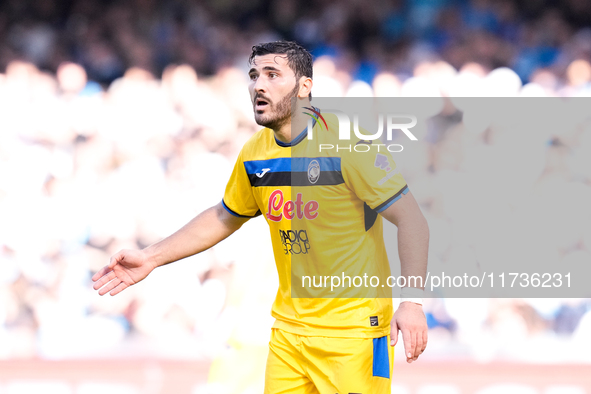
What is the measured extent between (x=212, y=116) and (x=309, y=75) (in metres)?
2.70

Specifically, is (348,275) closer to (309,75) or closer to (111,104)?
(309,75)

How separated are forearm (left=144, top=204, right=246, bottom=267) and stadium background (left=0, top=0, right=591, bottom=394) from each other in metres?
2.18

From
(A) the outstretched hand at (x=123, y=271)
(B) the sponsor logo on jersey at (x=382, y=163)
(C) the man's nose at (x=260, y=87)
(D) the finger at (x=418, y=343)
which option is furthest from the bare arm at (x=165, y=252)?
(D) the finger at (x=418, y=343)

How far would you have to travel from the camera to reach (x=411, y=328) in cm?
172

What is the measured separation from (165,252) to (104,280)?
0.23 meters

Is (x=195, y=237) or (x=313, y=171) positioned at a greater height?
(x=313, y=171)

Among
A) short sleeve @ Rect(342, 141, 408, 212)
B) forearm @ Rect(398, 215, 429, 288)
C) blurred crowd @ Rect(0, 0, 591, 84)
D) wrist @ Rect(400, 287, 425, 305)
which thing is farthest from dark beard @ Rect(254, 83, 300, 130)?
blurred crowd @ Rect(0, 0, 591, 84)

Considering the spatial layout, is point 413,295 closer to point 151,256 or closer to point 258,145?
point 258,145

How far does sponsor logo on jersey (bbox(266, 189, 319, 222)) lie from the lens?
2.03 metres

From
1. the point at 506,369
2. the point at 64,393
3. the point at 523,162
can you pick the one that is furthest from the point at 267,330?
the point at 523,162

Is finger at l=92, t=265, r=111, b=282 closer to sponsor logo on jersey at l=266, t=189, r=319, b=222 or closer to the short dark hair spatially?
sponsor logo on jersey at l=266, t=189, r=319, b=222

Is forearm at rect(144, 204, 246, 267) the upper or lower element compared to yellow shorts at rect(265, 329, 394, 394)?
upper

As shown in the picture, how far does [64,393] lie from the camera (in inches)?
143

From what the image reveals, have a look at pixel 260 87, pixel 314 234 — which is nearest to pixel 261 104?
pixel 260 87
